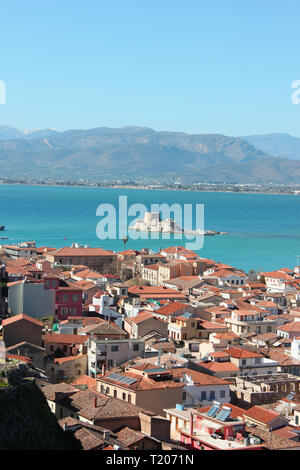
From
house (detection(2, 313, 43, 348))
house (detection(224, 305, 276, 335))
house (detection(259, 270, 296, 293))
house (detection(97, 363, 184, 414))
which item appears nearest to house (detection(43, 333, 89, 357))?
house (detection(2, 313, 43, 348))

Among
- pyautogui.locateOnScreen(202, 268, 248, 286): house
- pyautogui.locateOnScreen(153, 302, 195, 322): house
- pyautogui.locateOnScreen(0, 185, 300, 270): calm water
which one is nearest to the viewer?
pyautogui.locateOnScreen(153, 302, 195, 322): house

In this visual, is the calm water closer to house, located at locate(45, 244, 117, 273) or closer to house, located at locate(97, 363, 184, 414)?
house, located at locate(45, 244, 117, 273)

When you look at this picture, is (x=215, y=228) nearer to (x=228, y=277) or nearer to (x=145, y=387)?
(x=228, y=277)

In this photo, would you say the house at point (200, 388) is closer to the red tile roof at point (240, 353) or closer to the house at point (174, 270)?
the red tile roof at point (240, 353)

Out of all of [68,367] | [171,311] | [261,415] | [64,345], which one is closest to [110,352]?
[68,367]

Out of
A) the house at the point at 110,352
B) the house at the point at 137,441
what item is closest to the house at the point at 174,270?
the house at the point at 110,352
